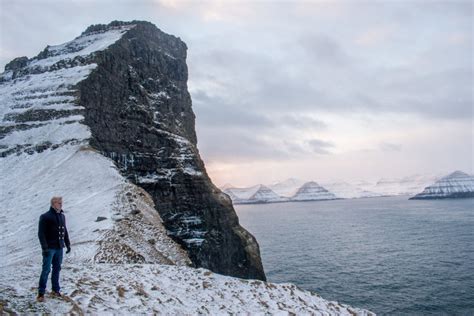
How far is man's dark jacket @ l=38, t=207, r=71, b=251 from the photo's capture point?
13070 mm

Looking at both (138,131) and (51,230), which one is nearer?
(51,230)

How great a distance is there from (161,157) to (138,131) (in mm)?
5631

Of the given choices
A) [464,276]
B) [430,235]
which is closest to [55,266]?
[464,276]

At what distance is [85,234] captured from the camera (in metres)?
26.3

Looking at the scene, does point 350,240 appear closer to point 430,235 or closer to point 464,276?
point 430,235

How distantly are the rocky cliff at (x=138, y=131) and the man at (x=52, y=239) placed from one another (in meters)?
31.4

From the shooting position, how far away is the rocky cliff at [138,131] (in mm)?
46969

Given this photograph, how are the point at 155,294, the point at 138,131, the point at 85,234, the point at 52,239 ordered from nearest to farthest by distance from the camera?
1. the point at 52,239
2. the point at 155,294
3. the point at 85,234
4. the point at 138,131

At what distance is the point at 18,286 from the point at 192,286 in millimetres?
7623

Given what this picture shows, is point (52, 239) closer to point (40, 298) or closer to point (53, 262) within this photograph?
point (53, 262)

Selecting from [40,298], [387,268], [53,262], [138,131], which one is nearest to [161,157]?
[138,131]

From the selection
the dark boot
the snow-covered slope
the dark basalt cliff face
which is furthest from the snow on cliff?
the dark basalt cliff face

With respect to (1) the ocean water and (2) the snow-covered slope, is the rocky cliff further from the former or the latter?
(2) the snow-covered slope

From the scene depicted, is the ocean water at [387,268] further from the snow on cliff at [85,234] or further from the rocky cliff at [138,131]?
the snow on cliff at [85,234]
